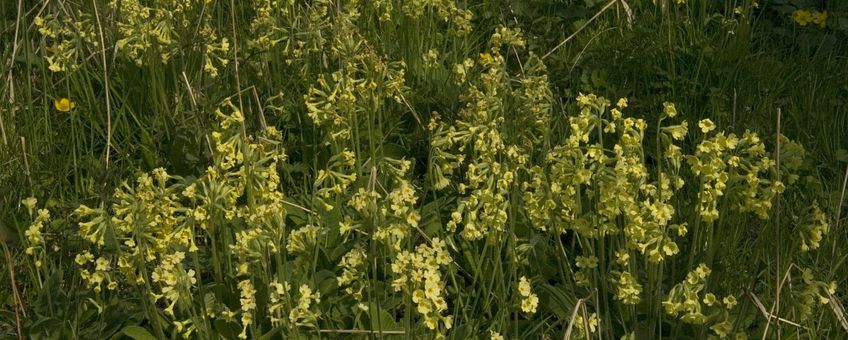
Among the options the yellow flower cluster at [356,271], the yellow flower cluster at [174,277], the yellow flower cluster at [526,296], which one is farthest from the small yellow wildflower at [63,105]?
the yellow flower cluster at [526,296]

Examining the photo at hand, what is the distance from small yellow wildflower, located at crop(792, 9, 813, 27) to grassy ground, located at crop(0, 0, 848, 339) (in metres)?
0.02

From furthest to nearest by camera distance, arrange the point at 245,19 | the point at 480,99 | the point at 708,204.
→ the point at 245,19 < the point at 480,99 < the point at 708,204

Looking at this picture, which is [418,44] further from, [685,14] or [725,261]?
[725,261]

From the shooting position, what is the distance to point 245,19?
4004 mm

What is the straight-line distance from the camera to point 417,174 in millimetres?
3332

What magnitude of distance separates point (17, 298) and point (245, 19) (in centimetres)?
166

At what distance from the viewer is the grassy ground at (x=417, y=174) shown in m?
2.27

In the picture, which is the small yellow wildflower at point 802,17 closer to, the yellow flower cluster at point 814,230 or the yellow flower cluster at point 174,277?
Answer: the yellow flower cluster at point 814,230

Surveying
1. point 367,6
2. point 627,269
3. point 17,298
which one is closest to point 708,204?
point 627,269

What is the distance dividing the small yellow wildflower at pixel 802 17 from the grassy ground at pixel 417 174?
2cm

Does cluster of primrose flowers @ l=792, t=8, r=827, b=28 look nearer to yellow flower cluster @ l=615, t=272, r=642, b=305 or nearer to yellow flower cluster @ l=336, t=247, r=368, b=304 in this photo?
yellow flower cluster @ l=615, t=272, r=642, b=305

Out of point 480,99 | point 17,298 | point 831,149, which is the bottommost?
point 831,149

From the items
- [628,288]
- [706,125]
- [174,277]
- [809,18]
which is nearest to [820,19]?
[809,18]

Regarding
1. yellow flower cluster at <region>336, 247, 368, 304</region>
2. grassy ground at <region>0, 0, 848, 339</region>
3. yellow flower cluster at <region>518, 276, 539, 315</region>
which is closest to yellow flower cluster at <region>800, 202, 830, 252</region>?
grassy ground at <region>0, 0, 848, 339</region>
